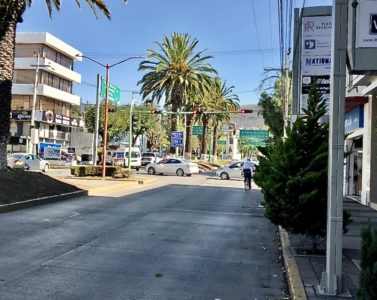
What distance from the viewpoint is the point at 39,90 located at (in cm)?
6084

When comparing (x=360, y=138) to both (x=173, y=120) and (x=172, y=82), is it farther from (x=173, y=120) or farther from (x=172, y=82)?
(x=173, y=120)

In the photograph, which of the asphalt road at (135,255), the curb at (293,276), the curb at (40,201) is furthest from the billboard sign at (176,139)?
the curb at (293,276)

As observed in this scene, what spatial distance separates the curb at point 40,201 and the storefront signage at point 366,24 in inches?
422

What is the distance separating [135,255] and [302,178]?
10.2 ft

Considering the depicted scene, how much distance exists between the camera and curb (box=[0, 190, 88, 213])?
1402cm

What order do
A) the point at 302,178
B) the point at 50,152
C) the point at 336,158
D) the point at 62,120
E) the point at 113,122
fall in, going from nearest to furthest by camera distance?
the point at 336,158, the point at 302,178, the point at 50,152, the point at 62,120, the point at 113,122

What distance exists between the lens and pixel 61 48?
65.8 meters

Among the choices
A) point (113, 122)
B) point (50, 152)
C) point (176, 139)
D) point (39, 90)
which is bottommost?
point (50, 152)

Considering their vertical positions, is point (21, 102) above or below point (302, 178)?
above

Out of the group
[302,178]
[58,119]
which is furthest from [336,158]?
[58,119]

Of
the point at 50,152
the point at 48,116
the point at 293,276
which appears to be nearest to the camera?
the point at 293,276

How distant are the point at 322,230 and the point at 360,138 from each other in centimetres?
1589

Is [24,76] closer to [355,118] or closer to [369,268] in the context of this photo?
[355,118]

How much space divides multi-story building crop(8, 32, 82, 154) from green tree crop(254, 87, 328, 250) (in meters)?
52.0
